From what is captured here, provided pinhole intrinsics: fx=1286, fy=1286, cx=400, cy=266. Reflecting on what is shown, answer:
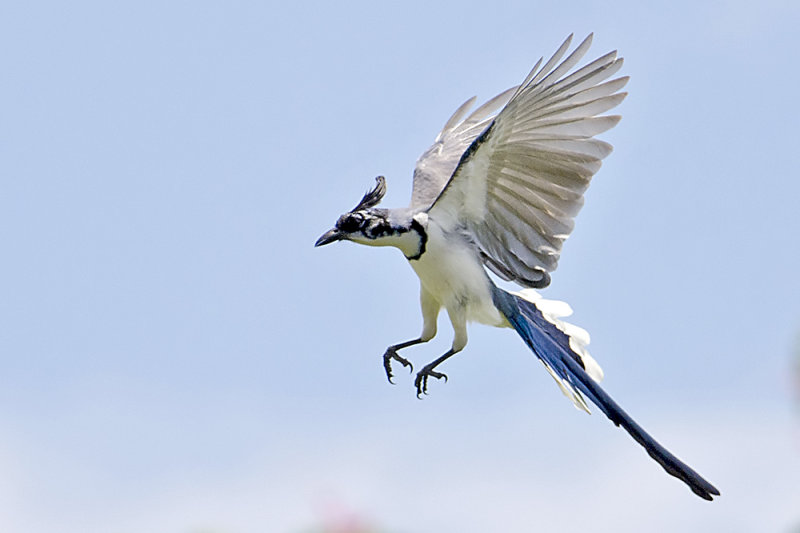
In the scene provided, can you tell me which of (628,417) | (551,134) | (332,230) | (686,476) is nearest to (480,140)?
(551,134)

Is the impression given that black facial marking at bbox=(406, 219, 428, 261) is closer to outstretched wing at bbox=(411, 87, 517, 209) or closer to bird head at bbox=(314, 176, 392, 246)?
bird head at bbox=(314, 176, 392, 246)

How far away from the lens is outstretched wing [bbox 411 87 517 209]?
5.29m

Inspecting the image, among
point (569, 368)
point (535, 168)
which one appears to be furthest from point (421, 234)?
point (569, 368)

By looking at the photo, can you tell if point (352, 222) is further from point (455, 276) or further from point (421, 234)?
point (455, 276)

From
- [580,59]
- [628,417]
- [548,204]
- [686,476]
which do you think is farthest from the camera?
[548,204]

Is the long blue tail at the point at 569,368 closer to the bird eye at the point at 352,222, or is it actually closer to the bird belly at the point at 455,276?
the bird belly at the point at 455,276

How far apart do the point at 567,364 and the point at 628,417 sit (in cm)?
41

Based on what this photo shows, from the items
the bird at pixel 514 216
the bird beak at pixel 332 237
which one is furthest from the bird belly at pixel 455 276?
the bird beak at pixel 332 237

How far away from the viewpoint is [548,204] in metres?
4.72

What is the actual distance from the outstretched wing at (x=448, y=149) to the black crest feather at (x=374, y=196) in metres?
0.20

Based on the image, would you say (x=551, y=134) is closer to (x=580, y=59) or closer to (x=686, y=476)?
Result: (x=580, y=59)

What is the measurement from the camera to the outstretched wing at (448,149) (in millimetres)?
5293

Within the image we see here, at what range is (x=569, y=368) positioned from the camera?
14.6 ft

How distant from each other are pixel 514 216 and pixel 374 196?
52 centimetres
